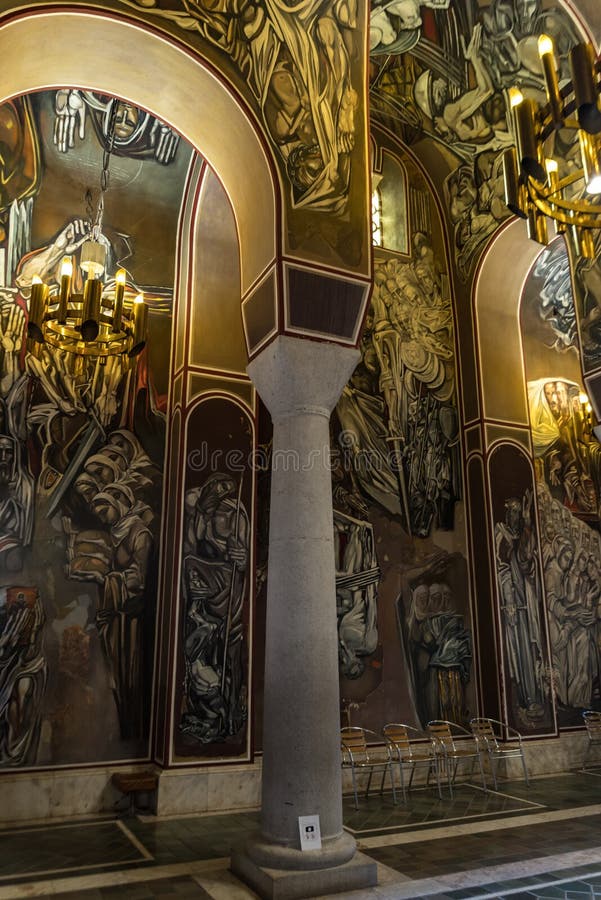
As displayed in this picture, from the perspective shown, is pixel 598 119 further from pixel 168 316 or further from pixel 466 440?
pixel 466 440

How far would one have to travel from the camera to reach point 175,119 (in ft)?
24.4

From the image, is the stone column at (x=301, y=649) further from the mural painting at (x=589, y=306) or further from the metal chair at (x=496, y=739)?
the metal chair at (x=496, y=739)

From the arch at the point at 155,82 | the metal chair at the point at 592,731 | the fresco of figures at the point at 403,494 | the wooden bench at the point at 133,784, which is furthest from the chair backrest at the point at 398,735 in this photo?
the arch at the point at 155,82

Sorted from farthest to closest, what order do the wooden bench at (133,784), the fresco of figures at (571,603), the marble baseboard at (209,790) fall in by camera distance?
the fresco of figures at (571,603)
the marble baseboard at (209,790)
the wooden bench at (133,784)

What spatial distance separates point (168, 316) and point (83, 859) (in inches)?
270

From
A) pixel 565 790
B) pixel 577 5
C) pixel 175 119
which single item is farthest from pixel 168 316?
pixel 565 790

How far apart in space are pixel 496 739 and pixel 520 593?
7.36ft

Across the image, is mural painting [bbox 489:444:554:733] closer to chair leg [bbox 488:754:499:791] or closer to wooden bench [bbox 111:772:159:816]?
chair leg [bbox 488:754:499:791]

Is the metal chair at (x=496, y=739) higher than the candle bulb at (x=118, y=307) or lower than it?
lower

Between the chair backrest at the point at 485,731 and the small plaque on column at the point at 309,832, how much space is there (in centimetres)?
528

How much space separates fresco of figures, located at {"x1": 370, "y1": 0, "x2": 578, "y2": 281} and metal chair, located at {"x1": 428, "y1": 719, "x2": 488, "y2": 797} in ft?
24.4

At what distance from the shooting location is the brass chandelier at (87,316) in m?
7.69

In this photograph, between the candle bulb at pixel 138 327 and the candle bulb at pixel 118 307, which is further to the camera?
the candle bulb at pixel 138 327

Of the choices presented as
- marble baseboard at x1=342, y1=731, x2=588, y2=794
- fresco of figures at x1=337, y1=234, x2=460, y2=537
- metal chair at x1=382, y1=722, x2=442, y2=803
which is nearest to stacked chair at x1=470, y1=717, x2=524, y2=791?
marble baseboard at x1=342, y1=731, x2=588, y2=794
